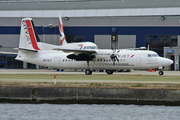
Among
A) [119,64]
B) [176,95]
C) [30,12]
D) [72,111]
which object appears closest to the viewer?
[72,111]

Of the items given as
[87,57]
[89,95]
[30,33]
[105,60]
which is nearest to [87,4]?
[30,33]

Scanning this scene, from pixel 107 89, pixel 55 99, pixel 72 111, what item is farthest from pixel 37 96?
pixel 107 89

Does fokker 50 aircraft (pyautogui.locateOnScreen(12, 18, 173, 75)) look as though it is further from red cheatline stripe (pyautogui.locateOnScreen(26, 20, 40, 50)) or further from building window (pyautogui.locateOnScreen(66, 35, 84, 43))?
building window (pyautogui.locateOnScreen(66, 35, 84, 43))

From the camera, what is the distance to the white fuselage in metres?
44.2

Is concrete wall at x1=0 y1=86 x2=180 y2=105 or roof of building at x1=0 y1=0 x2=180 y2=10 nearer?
concrete wall at x1=0 y1=86 x2=180 y2=105

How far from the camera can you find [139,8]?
74938 millimetres

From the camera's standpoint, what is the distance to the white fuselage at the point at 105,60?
145 ft

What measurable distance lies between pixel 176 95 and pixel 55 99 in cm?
995

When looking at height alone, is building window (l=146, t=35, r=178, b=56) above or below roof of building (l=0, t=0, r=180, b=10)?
below

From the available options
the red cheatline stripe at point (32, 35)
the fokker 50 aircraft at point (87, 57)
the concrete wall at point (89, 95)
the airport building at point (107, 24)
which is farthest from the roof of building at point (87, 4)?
the concrete wall at point (89, 95)

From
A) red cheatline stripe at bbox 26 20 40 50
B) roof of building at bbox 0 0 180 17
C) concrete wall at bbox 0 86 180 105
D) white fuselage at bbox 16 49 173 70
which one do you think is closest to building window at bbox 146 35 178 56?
roof of building at bbox 0 0 180 17

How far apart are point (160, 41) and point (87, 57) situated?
31.8 metres

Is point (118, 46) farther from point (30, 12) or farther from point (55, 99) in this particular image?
point (55, 99)

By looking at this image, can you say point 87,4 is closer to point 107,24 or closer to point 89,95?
point 107,24
